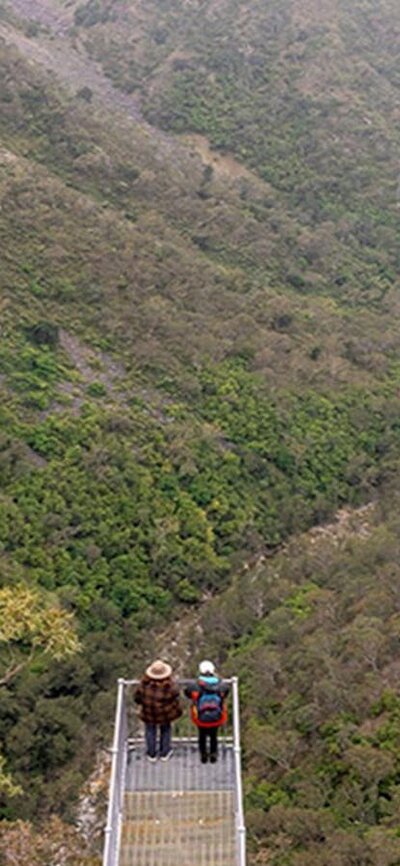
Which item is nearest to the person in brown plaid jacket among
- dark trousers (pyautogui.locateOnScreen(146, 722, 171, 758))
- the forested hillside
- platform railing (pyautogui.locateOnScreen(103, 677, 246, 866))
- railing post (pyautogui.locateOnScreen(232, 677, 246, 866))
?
dark trousers (pyautogui.locateOnScreen(146, 722, 171, 758))

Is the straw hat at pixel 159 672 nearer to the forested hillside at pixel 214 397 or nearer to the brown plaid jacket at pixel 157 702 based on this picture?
the brown plaid jacket at pixel 157 702

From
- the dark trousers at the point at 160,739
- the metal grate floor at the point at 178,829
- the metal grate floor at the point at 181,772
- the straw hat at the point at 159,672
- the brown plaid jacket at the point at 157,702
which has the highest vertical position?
the straw hat at the point at 159,672

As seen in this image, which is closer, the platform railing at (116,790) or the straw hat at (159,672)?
the platform railing at (116,790)

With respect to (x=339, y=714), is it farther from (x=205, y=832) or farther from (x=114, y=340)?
(x=114, y=340)

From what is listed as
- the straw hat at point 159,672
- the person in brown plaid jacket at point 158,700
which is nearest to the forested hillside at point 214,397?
the person in brown plaid jacket at point 158,700

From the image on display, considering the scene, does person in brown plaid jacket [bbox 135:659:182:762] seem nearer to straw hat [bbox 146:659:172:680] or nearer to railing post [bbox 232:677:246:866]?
straw hat [bbox 146:659:172:680]

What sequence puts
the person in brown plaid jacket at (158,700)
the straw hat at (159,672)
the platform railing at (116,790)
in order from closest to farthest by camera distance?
the platform railing at (116,790)
the person in brown plaid jacket at (158,700)
the straw hat at (159,672)

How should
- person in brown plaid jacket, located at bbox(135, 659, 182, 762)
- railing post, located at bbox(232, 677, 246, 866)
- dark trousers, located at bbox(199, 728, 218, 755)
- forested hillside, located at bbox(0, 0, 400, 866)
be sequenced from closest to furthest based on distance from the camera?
1. railing post, located at bbox(232, 677, 246, 866)
2. person in brown plaid jacket, located at bbox(135, 659, 182, 762)
3. dark trousers, located at bbox(199, 728, 218, 755)
4. forested hillside, located at bbox(0, 0, 400, 866)
